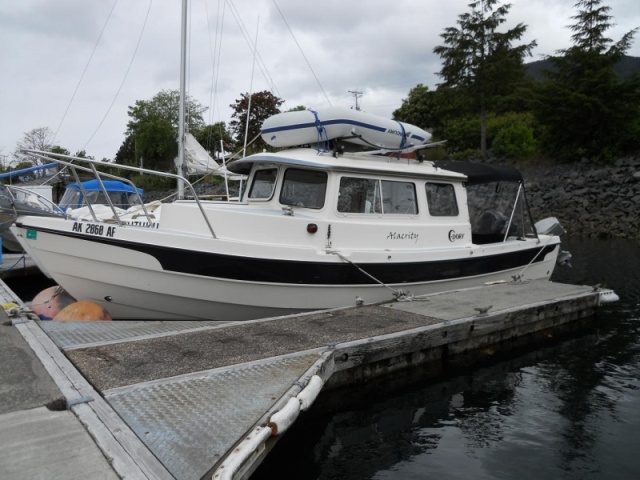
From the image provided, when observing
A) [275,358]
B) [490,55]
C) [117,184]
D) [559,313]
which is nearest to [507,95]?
[490,55]

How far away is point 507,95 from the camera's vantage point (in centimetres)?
2984

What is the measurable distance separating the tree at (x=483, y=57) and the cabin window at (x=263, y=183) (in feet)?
75.2

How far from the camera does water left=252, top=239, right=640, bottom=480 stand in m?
4.22

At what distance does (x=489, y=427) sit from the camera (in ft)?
16.3

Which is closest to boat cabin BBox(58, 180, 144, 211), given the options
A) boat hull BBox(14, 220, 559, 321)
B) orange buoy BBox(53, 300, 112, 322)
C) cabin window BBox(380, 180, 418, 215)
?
boat hull BBox(14, 220, 559, 321)

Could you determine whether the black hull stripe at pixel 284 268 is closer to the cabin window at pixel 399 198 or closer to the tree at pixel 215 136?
the cabin window at pixel 399 198

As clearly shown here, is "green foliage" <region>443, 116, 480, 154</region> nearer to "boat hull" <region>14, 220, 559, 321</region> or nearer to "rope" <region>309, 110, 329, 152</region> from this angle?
"rope" <region>309, 110, 329, 152</region>

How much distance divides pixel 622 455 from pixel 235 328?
383 cm

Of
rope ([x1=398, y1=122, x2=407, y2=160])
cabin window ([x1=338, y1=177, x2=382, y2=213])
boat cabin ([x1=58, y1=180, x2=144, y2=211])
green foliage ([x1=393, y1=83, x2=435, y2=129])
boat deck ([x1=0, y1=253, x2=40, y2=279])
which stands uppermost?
green foliage ([x1=393, y1=83, x2=435, y2=129])

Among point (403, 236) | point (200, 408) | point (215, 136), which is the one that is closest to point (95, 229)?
point (200, 408)

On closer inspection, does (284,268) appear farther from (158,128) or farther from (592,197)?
(158,128)

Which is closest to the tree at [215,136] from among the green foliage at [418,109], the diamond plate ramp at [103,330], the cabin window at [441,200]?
the green foliage at [418,109]

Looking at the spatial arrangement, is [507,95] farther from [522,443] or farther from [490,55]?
[522,443]

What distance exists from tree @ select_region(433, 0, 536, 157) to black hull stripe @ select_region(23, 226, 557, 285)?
74.2 feet
